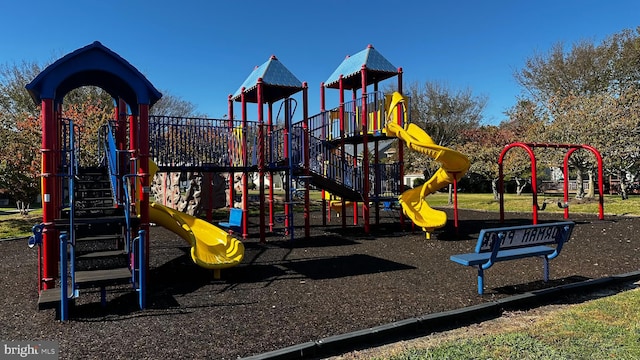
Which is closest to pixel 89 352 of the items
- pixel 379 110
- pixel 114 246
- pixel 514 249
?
pixel 514 249

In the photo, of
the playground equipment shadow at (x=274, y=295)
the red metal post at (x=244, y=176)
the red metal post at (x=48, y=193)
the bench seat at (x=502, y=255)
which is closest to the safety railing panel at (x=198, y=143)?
the red metal post at (x=244, y=176)

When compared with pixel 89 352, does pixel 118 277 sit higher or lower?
higher

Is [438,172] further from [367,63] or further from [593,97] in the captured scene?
[593,97]

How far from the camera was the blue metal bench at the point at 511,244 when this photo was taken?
231 inches

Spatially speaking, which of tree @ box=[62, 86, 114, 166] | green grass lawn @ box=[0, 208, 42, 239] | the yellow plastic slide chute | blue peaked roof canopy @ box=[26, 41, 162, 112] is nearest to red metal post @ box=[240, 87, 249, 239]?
the yellow plastic slide chute

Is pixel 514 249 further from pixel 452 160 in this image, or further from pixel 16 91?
pixel 16 91

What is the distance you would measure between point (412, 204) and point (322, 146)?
3.14m

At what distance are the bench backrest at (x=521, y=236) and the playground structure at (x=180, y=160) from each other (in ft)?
12.9

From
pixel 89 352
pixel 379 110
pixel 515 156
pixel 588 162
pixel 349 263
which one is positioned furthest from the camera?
pixel 515 156

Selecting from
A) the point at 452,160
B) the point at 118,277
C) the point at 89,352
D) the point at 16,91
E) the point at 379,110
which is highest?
the point at 16,91

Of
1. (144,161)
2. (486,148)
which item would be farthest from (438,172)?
(486,148)

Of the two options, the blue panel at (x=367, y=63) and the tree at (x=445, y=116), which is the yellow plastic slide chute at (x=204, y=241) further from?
the tree at (x=445, y=116)

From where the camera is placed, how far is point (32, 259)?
30.5ft

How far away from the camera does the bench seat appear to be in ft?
19.2
